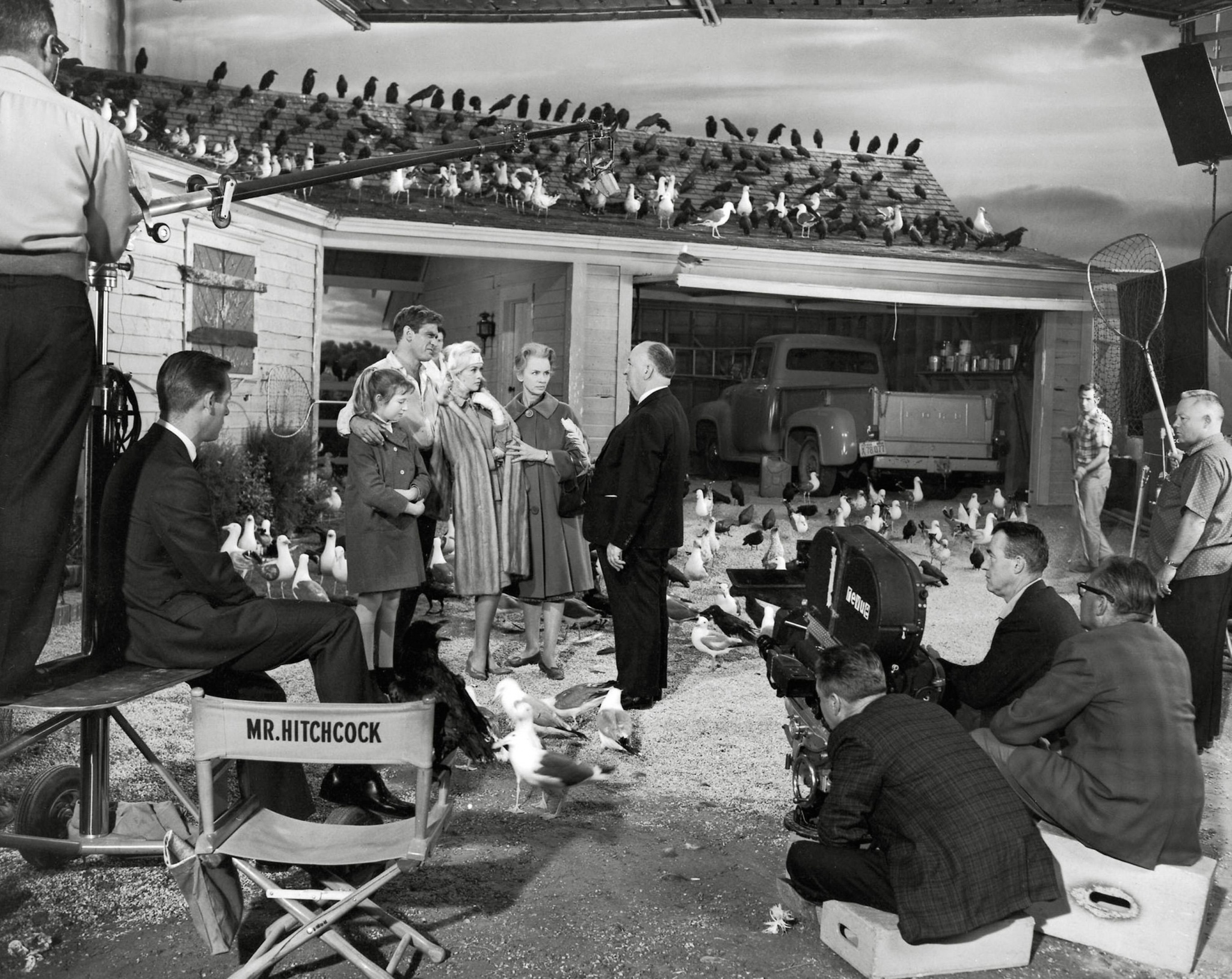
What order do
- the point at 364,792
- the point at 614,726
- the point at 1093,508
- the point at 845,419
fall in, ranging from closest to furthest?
the point at 364,792 < the point at 614,726 < the point at 1093,508 < the point at 845,419

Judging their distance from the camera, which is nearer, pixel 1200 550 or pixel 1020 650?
pixel 1020 650

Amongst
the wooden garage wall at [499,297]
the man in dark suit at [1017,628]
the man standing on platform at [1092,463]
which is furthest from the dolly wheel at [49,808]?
the wooden garage wall at [499,297]

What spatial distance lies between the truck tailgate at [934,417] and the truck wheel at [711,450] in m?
3.26

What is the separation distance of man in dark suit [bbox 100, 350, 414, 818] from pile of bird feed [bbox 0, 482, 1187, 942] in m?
0.71

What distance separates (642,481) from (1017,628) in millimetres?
2276

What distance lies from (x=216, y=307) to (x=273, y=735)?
1035 centimetres

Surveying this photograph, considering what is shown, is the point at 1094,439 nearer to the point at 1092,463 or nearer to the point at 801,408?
the point at 1092,463

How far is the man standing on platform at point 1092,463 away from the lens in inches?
419

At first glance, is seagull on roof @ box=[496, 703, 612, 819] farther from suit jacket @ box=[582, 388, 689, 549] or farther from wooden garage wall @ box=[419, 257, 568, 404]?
wooden garage wall @ box=[419, 257, 568, 404]

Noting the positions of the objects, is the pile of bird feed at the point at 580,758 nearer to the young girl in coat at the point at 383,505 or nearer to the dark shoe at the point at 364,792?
the dark shoe at the point at 364,792

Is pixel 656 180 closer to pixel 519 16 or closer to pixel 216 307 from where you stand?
pixel 519 16

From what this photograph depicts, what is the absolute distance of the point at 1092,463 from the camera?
10.6m

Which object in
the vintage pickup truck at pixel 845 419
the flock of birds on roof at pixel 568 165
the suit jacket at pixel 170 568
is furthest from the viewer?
the flock of birds on roof at pixel 568 165

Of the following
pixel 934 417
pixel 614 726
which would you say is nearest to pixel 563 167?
pixel 934 417
